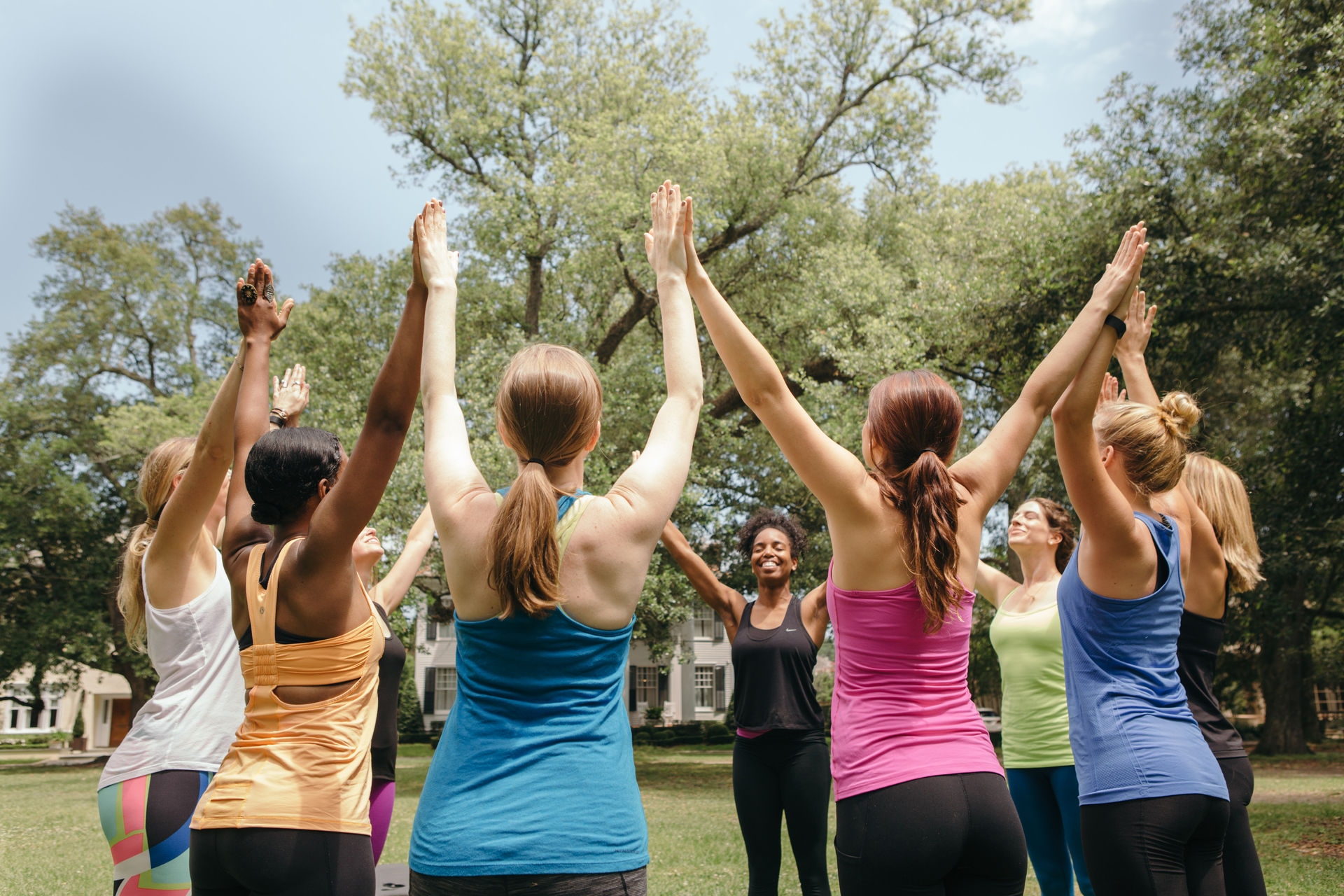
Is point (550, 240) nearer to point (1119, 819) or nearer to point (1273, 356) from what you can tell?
point (1273, 356)

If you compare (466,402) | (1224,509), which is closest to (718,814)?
(466,402)

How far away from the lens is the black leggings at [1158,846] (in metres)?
2.33

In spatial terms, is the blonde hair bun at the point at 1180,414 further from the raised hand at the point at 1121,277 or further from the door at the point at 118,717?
the door at the point at 118,717

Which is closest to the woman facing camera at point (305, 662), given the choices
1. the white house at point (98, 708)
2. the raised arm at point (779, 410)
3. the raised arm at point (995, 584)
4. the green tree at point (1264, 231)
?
the raised arm at point (779, 410)

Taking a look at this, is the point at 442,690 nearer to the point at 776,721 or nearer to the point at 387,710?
the point at 387,710

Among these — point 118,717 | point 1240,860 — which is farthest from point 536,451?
point 118,717

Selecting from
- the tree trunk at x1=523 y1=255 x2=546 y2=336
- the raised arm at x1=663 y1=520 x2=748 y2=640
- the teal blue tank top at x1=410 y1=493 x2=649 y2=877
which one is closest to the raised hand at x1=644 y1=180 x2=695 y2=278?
the teal blue tank top at x1=410 y1=493 x2=649 y2=877

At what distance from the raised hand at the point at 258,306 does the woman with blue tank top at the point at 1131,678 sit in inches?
91.3

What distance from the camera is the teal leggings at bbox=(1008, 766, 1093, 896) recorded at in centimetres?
387

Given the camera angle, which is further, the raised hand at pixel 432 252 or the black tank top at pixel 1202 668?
the black tank top at pixel 1202 668

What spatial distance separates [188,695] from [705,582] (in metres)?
2.39

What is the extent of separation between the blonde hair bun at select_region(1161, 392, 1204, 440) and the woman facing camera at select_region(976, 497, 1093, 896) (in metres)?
1.05

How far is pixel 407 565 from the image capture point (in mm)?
3889

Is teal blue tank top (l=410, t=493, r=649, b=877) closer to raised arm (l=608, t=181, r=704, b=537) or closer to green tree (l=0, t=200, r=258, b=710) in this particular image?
raised arm (l=608, t=181, r=704, b=537)
